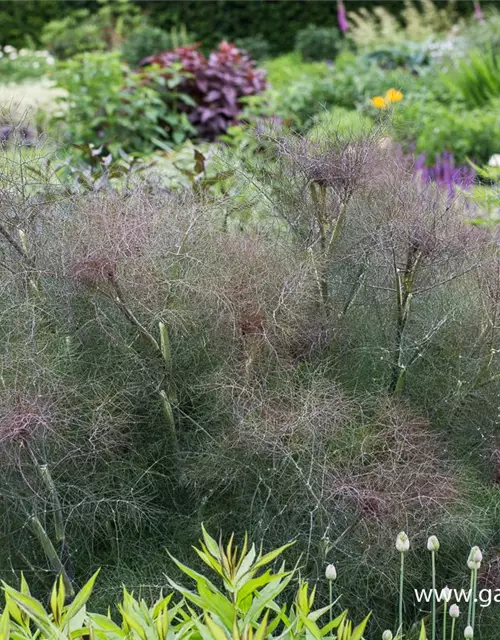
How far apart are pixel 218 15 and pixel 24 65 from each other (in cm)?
409

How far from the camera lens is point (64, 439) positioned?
77.5 inches

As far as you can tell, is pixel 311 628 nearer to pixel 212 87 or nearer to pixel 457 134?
pixel 457 134

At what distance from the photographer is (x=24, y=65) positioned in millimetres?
13328

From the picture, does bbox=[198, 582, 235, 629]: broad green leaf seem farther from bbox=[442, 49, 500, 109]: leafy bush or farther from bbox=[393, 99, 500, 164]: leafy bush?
bbox=[442, 49, 500, 109]: leafy bush

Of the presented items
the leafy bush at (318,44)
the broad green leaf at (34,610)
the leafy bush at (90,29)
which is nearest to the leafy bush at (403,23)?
the leafy bush at (318,44)

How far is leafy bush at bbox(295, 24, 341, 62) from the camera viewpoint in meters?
13.9

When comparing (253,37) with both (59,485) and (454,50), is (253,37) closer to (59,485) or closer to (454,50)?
(454,50)

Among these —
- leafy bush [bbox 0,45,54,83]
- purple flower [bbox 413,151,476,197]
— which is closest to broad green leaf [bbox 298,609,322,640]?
purple flower [bbox 413,151,476,197]

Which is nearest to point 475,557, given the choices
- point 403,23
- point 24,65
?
point 24,65

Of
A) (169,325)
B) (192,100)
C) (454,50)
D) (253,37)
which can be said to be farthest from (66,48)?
(169,325)

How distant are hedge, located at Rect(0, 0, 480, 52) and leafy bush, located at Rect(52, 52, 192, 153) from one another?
9571mm

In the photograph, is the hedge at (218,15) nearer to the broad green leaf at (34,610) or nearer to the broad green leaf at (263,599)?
the broad green leaf at (263,599)

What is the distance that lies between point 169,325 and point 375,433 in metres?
0.53

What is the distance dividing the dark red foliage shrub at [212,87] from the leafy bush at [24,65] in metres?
5.00
